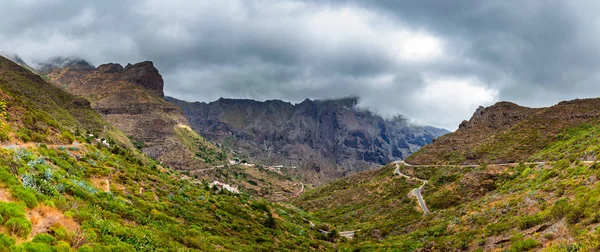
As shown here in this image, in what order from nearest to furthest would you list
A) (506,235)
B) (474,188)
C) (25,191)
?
(25,191) < (506,235) < (474,188)

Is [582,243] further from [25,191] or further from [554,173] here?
[554,173]

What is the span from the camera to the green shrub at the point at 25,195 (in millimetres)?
11836

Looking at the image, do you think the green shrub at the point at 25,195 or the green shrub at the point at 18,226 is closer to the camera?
the green shrub at the point at 18,226

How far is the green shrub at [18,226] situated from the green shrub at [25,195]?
6.88 feet

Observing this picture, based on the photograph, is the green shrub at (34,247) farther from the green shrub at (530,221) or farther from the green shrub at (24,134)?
the green shrub at (530,221)

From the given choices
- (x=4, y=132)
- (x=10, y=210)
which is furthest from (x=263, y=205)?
(x=10, y=210)

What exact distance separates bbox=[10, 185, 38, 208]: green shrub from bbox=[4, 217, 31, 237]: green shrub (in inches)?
82.5

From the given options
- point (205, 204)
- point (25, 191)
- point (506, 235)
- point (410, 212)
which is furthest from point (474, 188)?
point (25, 191)

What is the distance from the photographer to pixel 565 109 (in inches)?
3260

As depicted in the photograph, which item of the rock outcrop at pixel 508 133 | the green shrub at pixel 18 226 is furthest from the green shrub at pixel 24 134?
the rock outcrop at pixel 508 133

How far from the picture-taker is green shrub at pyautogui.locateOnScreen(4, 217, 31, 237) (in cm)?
967

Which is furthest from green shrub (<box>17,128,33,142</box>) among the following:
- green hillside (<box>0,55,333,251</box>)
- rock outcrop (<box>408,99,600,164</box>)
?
rock outcrop (<box>408,99,600,164</box>)

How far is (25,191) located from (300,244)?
27.5 meters

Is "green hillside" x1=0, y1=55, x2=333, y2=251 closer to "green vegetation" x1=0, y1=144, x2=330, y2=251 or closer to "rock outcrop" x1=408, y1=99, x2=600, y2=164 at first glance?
"green vegetation" x1=0, y1=144, x2=330, y2=251
